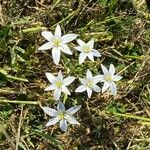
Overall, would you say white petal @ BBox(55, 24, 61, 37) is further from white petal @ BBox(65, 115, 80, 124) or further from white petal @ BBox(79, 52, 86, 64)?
white petal @ BBox(65, 115, 80, 124)

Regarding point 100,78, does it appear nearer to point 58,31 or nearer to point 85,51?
point 85,51

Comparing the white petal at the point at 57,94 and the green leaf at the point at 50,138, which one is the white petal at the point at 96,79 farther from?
the green leaf at the point at 50,138

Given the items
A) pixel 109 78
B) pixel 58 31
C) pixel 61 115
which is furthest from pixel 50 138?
pixel 58 31

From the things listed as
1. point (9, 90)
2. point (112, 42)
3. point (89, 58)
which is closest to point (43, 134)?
point (9, 90)

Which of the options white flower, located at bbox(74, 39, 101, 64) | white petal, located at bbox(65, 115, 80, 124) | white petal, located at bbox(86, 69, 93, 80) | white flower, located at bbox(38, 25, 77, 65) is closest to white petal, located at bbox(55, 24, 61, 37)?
white flower, located at bbox(38, 25, 77, 65)

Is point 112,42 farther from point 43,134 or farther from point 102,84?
point 43,134

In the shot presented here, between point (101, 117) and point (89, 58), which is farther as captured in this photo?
point (101, 117)

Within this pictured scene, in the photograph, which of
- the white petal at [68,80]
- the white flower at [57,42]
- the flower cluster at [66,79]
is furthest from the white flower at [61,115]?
the white flower at [57,42]
